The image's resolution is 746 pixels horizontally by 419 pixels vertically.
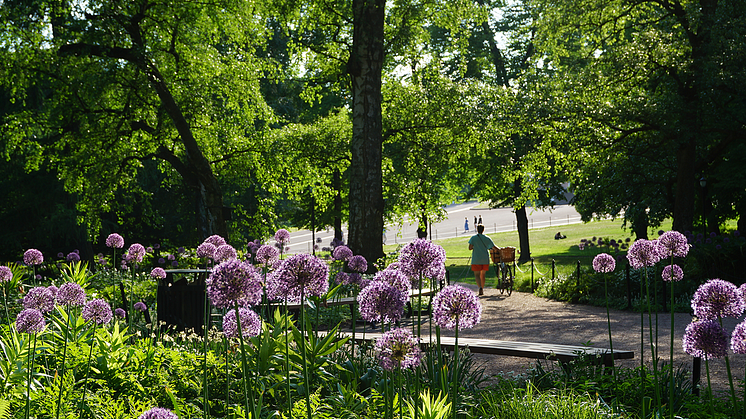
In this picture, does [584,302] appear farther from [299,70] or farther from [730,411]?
[299,70]

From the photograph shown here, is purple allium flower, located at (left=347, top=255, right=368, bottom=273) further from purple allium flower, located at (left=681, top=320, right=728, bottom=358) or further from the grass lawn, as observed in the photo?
the grass lawn

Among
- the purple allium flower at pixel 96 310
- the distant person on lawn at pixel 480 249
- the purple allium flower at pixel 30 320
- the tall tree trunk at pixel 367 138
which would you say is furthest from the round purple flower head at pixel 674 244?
the distant person on lawn at pixel 480 249

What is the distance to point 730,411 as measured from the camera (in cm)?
416

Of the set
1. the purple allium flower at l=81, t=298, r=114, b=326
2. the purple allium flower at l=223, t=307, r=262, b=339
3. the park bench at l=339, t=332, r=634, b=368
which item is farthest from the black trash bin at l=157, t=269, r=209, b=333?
the purple allium flower at l=223, t=307, r=262, b=339

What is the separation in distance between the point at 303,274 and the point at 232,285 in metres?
0.33

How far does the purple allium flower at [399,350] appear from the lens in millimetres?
2510

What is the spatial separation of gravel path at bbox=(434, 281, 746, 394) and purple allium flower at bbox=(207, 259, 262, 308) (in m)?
4.81

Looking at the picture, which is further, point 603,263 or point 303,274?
point 603,263

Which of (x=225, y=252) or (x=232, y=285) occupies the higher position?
(x=225, y=252)

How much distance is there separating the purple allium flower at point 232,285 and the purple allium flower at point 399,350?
625 millimetres

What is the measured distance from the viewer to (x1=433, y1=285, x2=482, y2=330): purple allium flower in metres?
2.59

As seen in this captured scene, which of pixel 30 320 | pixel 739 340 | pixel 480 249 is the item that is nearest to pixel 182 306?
pixel 30 320

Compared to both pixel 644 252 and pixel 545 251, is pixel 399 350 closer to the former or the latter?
pixel 644 252

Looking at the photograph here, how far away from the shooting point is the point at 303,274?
2.64 m
